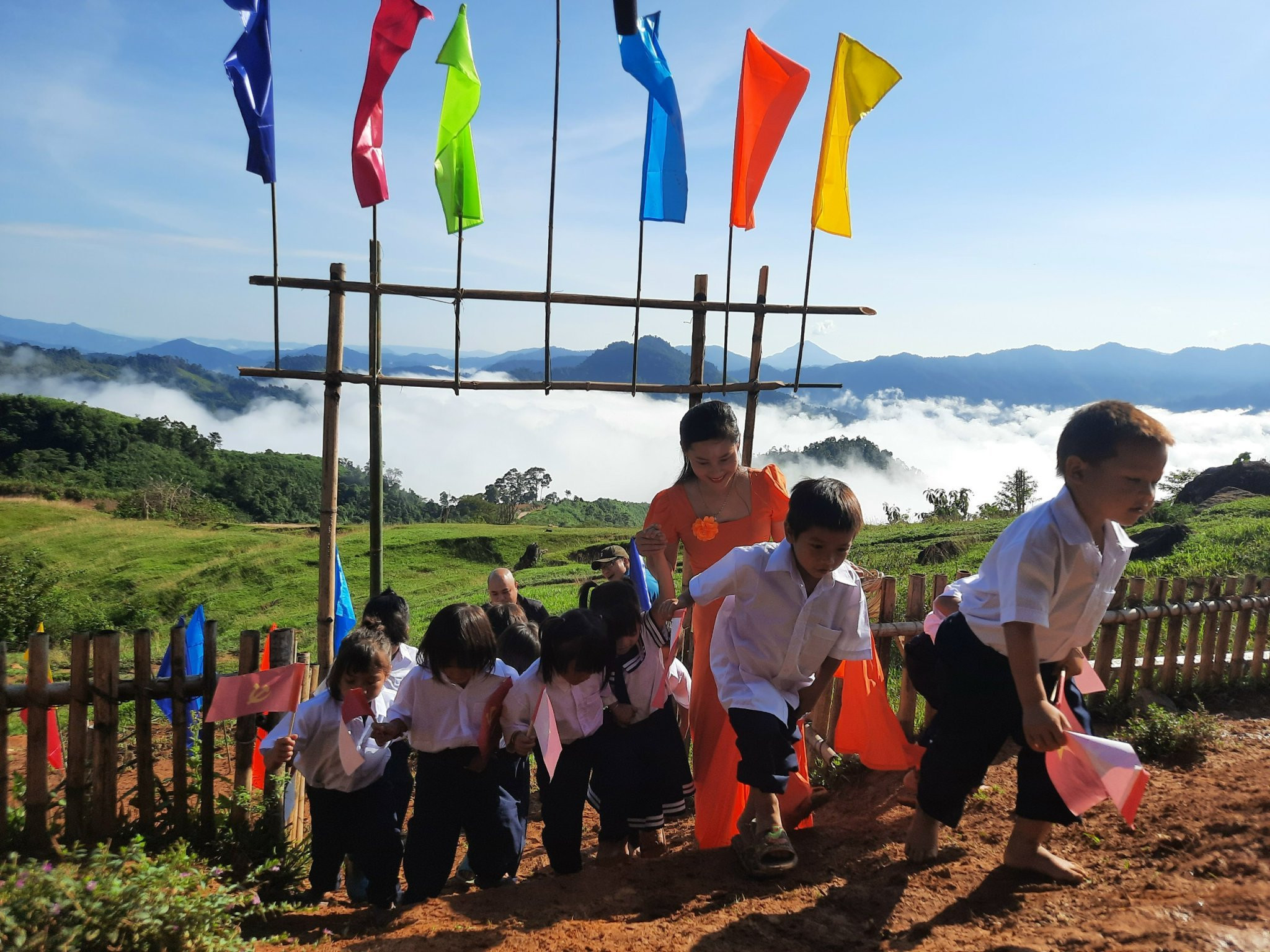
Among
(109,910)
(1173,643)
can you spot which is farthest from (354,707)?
(1173,643)

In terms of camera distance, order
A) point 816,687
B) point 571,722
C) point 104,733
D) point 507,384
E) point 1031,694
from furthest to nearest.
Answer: point 507,384 < point 104,733 < point 571,722 < point 816,687 < point 1031,694

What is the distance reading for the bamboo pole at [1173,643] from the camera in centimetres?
533

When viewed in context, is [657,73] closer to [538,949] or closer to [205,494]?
[538,949]

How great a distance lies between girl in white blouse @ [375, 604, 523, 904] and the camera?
316 centimetres

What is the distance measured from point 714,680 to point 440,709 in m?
1.09

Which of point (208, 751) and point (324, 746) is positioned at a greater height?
point (324, 746)

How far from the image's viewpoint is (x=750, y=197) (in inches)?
229

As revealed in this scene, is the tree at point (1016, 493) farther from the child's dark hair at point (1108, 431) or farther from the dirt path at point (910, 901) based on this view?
the child's dark hair at point (1108, 431)

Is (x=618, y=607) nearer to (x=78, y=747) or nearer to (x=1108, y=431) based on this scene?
(x=1108, y=431)

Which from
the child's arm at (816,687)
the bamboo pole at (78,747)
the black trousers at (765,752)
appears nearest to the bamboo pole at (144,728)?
the bamboo pole at (78,747)

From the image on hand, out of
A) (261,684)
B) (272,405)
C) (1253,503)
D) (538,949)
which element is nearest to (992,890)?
(538,949)

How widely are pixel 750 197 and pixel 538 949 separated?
489 centimetres

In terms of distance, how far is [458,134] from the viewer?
5.34m

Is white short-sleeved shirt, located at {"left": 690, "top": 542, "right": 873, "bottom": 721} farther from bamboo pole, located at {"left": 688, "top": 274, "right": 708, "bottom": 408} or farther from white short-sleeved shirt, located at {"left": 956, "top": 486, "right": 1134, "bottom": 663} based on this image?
bamboo pole, located at {"left": 688, "top": 274, "right": 708, "bottom": 408}
